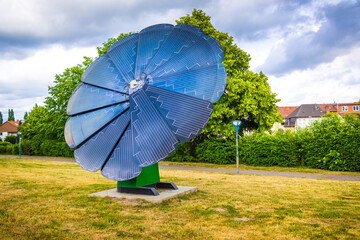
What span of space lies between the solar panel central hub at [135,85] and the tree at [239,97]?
595 inches

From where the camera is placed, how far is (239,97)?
2398 centimetres

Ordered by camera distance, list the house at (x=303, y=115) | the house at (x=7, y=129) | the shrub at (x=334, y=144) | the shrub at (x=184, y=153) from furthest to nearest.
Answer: the house at (x=7, y=129) → the house at (x=303, y=115) → the shrub at (x=184, y=153) → the shrub at (x=334, y=144)

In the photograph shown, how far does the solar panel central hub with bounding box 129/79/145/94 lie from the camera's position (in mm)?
8469

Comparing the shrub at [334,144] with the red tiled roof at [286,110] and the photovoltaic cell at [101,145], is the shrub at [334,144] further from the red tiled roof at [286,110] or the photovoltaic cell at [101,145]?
the red tiled roof at [286,110]

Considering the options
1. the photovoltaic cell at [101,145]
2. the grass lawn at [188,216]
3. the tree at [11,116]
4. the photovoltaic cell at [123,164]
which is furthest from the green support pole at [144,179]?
the tree at [11,116]

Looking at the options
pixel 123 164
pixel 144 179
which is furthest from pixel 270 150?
pixel 123 164

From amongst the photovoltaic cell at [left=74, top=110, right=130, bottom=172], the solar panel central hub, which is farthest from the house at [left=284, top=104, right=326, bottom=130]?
the photovoltaic cell at [left=74, top=110, right=130, bottom=172]

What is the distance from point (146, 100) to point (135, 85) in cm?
72

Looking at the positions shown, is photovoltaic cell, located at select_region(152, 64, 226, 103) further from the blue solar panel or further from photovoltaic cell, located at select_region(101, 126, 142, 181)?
photovoltaic cell, located at select_region(101, 126, 142, 181)

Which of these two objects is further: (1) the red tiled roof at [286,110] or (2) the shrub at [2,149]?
(1) the red tiled roof at [286,110]

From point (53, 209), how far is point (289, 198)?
649 centimetres

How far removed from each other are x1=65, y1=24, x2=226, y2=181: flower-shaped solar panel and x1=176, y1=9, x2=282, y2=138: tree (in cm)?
1457

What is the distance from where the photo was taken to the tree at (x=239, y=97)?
2370 cm

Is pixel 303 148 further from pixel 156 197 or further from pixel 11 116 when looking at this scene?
pixel 11 116
